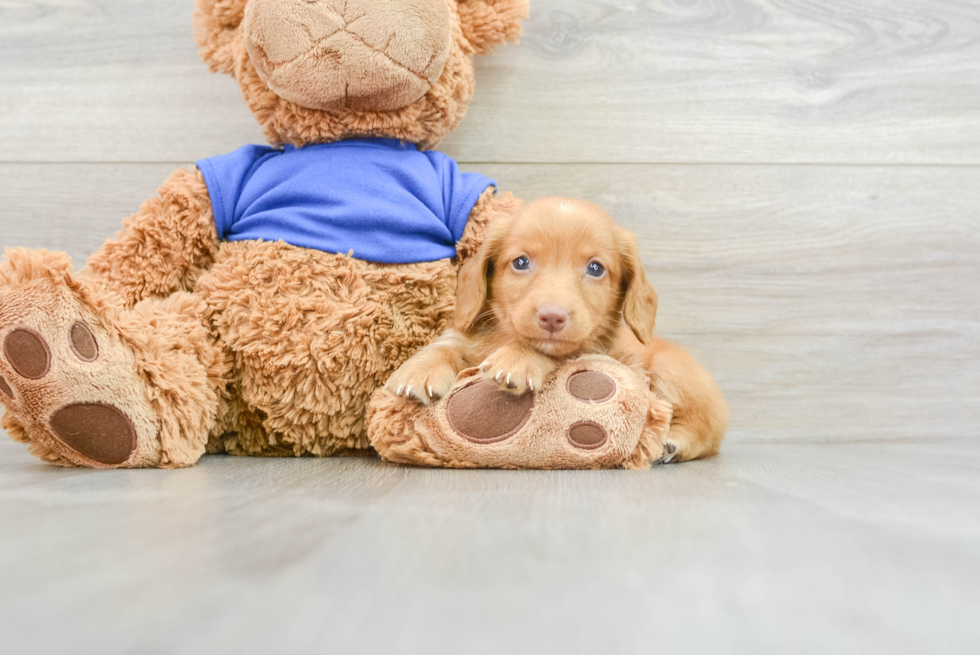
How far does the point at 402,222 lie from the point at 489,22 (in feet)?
1.48

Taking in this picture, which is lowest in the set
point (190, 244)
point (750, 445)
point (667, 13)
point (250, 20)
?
point (750, 445)

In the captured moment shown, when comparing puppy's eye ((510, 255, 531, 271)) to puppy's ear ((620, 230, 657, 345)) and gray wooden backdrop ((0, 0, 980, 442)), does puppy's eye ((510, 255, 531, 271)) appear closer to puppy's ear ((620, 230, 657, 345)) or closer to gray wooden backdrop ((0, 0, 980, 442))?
puppy's ear ((620, 230, 657, 345))

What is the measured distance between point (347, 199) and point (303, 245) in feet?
0.38

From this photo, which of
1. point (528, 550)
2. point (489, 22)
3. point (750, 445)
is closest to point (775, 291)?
point (750, 445)

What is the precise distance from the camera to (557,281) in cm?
113

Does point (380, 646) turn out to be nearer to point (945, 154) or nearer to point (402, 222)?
point (402, 222)

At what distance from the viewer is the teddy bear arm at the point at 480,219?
1.34 metres

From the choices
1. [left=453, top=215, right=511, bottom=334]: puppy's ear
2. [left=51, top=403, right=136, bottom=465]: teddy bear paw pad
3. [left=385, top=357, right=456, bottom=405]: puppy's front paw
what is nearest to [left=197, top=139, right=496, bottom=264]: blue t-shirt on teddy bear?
[left=453, top=215, right=511, bottom=334]: puppy's ear

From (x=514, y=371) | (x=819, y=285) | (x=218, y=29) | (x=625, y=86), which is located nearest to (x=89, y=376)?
(x=514, y=371)

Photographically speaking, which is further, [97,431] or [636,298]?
[636,298]

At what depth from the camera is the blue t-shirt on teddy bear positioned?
1.26m

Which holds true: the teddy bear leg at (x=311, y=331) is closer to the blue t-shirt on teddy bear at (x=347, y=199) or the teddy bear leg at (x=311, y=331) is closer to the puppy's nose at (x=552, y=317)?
the blue t-shirt on teddy bear at (x=347, y=199)

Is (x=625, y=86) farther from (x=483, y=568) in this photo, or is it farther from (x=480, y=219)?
(x=483, y=568)

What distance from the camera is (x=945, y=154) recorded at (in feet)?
5.44
